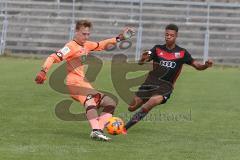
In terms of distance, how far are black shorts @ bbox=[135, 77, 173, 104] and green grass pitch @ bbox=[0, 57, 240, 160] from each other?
56cm

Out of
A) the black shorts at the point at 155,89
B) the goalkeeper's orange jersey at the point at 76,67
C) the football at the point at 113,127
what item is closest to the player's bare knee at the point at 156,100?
the black shorts at the point at 155,89

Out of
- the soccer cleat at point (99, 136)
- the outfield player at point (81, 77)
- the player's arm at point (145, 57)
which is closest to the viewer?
the soccer cleat at point (99, 136)

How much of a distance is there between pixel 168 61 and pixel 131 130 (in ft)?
4.25

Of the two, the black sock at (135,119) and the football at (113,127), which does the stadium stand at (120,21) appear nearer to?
the black sock at (135,119)

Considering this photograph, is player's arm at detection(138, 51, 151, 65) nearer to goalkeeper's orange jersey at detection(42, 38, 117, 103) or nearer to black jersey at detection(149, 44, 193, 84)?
black jersey at detection(149, 44, 193, 84)

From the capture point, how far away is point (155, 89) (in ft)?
37.2

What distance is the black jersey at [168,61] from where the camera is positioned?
37.4 ft

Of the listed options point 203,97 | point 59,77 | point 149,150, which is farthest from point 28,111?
point 203,97

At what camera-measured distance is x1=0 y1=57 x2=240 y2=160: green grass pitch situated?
8633 mm

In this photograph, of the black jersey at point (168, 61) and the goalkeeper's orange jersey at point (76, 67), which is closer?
the goalkeeper's orange jersey at point (76, 67)

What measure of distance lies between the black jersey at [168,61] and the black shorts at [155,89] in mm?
110

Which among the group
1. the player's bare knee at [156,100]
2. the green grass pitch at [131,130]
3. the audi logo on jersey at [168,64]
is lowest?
the green grass pitch at [131,130]

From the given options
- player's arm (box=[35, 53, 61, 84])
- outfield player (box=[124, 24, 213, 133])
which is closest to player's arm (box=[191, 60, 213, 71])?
outfield player (box=[124, 24, 213, 133])

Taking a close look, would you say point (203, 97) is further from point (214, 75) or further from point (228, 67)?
point (228, 67)
